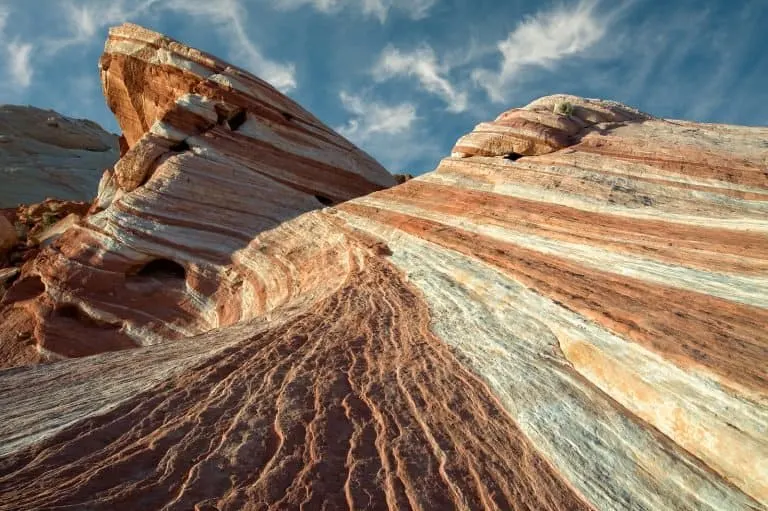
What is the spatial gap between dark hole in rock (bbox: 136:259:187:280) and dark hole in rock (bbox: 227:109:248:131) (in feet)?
18.4

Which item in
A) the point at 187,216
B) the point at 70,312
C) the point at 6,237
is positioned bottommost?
the point at 70,312

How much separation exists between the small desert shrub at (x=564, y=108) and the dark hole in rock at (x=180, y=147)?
11970mm

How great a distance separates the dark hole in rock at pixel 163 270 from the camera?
1457 centimetres

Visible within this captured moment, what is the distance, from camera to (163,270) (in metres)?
14.9

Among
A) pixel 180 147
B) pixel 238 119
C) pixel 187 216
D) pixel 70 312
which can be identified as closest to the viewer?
pixel 70 312

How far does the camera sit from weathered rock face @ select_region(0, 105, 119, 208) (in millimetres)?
37406

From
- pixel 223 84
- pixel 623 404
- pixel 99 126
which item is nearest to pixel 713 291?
pixel 623 404

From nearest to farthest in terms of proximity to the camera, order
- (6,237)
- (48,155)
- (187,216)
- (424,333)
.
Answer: (424,333)
(187,216)
(6,237)
(48,155)

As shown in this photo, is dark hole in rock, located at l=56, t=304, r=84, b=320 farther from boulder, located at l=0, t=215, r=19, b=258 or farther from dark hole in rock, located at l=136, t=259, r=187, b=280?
boulder, located at l=0, t=215, r=19, b=258

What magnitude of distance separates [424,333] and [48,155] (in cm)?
5091

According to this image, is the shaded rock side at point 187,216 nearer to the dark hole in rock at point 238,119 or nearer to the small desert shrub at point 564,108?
the dark hole in rock at point 238,119

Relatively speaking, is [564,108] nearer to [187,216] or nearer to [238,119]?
[238,119]

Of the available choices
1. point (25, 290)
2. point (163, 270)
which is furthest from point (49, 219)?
point (163, 270)

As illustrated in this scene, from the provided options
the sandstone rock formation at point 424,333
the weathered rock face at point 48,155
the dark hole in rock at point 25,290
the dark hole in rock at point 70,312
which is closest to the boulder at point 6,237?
the dark hole in rock at point 25,290
